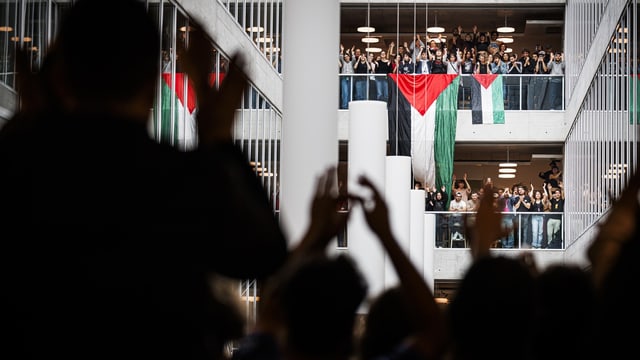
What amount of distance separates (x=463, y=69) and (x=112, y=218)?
137 feet

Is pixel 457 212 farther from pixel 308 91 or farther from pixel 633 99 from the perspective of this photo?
pixel 308 91

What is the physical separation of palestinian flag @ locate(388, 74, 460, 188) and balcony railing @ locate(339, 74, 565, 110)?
477 mm

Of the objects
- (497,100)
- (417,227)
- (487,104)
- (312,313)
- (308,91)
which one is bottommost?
(417,227)

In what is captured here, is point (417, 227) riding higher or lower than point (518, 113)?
lower

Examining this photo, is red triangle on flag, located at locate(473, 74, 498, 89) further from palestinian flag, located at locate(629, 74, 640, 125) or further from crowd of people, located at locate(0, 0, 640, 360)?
crowd of people, located at locate(0, 0, 640, 360)

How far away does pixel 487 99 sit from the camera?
42.9 metres

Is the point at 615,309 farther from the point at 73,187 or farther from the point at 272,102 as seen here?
the point at 272,102

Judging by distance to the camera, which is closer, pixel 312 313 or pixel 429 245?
pixel 312 313

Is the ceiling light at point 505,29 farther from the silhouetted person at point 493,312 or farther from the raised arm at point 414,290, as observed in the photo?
the silhouetted person at point 493,312

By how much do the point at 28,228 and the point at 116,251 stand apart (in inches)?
8.7

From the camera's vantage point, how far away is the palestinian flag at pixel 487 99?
42.7 meters

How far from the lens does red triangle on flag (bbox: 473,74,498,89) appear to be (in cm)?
4259

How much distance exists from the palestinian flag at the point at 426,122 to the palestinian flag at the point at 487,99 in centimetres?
80

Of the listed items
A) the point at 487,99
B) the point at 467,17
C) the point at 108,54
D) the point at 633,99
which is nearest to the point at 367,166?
the point at 633,99
